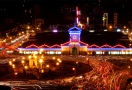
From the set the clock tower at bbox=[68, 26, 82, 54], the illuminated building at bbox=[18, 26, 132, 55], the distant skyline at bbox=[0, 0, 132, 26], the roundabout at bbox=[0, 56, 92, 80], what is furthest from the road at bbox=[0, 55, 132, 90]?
the distant skyline at bbox=[0, 0, 132, 26]

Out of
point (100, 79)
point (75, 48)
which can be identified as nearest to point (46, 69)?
A: point (100, 79)

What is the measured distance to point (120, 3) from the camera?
15238 centimetres

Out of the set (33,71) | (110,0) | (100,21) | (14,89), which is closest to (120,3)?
(110,0)

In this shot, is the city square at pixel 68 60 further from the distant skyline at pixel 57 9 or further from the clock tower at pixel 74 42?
the distant skyline at pixel 57 9

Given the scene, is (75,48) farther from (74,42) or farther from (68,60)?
(68,60)

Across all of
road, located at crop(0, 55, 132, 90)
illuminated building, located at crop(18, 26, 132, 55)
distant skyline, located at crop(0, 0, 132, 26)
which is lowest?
road, located at crop(0, 55, 132, 90)

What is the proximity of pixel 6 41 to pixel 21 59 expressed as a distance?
25851mm

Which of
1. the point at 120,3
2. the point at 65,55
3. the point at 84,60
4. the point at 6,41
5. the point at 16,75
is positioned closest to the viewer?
the point at 16,75

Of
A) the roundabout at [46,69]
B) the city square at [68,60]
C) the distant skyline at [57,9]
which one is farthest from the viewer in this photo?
the distant skyline at [57,9]

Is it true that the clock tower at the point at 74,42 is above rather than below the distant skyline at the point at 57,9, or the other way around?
below

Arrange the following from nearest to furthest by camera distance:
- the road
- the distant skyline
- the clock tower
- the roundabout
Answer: the road < the roundabout < the clock tower < the distant skyline

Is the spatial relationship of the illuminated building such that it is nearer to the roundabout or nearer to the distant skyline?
the roundabout

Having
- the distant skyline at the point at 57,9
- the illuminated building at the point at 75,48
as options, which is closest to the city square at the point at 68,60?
the illuminated building at the point at 75,48

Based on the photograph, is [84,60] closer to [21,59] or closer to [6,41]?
[21,59]
